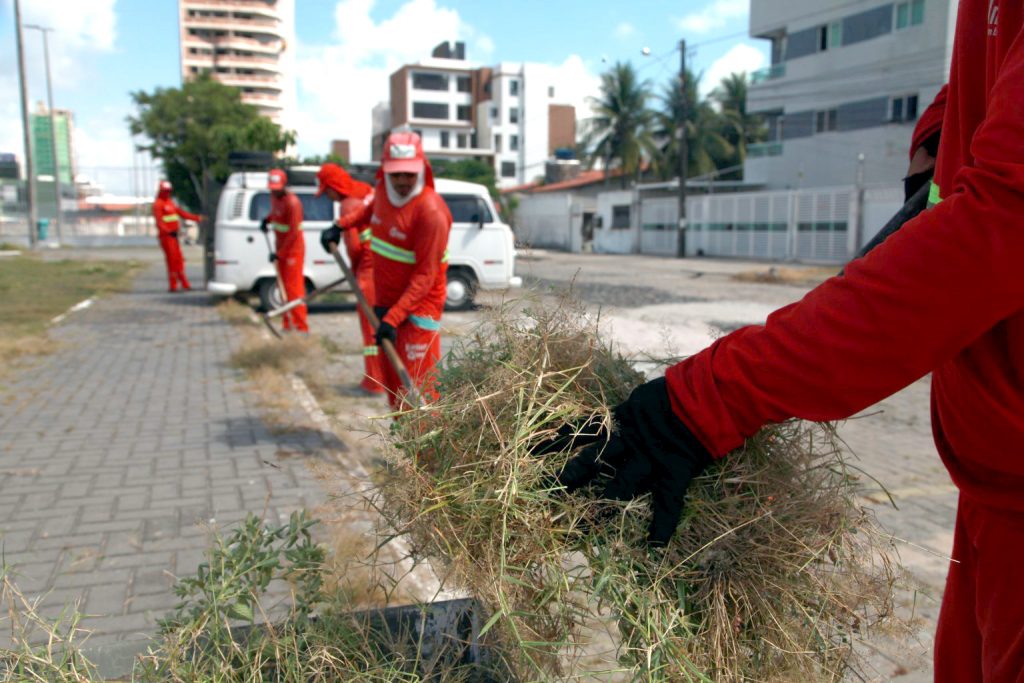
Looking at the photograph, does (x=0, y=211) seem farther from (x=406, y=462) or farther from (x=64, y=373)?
(x=406, y=462)

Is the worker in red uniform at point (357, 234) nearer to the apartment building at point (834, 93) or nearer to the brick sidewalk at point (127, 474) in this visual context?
the brick sidewalk at point (127, 474)

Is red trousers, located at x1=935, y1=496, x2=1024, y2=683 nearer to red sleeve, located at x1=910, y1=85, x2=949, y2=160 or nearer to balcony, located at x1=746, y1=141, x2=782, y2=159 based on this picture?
red sleeve, located at x1=910, y1=85, x2=949, y2=160

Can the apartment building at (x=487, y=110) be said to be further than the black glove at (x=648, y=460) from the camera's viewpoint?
Yes

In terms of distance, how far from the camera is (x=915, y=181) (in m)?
1.79

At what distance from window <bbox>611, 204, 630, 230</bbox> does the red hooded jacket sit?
43.3 metres

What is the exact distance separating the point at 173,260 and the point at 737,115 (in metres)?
43.6

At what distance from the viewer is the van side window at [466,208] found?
1401cm

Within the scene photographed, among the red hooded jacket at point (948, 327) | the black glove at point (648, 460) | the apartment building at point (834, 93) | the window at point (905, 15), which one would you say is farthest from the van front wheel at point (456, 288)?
the apartment building at point (834, 93)

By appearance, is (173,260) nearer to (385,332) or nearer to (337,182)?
(337,182)

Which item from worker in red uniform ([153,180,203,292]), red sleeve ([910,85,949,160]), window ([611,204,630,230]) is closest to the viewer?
red sleeve ([910,85,949,160])

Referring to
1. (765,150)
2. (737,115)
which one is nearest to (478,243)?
(765,150)

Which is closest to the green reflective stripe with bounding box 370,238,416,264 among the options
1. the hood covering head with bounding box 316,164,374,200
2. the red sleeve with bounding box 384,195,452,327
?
the red sleeve with bounding box 384,195,452,327

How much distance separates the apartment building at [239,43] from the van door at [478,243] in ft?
282

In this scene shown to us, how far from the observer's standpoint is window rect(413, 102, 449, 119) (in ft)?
278
